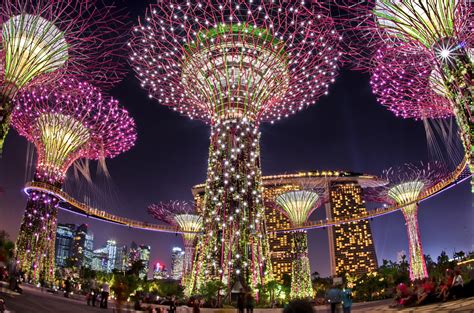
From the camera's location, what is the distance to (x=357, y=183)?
9519cm

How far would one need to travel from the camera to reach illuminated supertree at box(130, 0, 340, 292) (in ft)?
60.9

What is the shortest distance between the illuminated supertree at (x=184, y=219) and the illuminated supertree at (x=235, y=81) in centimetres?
2352

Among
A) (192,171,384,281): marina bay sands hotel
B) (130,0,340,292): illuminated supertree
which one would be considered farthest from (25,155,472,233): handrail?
(192,171,384,281): marina bay sands hotel

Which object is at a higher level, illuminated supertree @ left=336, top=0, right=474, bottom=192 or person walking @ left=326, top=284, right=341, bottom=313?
illuminated supertree @ left=336, top=0, right=474, bottom=192

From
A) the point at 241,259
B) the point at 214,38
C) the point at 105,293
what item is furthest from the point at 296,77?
the point at 105,293

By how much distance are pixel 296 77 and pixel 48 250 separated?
19565 millimetres

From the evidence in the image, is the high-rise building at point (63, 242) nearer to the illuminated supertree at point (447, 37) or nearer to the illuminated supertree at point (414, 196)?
the illuminated supertree at point (414, 196)

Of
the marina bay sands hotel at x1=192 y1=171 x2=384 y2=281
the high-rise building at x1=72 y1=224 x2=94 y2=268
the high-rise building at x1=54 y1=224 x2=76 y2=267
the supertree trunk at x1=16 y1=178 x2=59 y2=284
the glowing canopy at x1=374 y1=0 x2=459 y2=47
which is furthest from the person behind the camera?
the high-rise building at x1=72 y1=224 x2=94 y2=268

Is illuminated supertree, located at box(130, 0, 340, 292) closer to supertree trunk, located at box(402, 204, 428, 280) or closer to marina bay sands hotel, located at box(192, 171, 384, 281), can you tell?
supertree trunk, located at box(402, 204, 428, 280)

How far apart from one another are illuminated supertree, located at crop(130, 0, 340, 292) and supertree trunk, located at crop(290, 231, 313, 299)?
14655mm

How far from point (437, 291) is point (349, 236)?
86036 mm

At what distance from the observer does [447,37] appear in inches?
514

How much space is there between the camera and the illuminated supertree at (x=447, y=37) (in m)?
12.5

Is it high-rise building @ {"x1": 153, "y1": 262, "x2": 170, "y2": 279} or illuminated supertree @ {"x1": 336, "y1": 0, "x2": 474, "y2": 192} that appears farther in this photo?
high-rise building @ {"x1": 153, "y1": 262, "x2": 170, "y2": 279}
